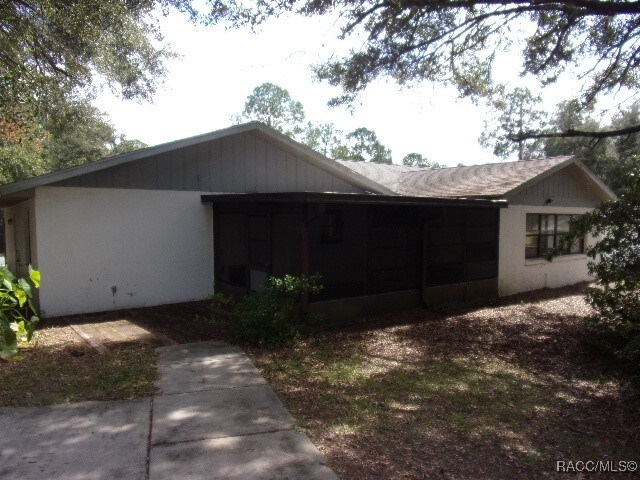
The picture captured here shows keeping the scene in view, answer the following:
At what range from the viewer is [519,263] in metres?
12.4

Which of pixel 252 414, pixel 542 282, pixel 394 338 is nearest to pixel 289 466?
pixel 252 414

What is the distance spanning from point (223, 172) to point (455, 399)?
7.34 meters

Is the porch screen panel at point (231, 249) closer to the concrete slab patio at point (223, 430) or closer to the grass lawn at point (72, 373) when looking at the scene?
the grass lawn at point (72, 373)

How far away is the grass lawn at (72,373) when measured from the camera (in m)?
4.77

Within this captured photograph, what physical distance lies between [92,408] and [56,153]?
3100cm

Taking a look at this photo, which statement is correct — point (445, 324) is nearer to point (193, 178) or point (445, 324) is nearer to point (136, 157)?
point (193, 178)

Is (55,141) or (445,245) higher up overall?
(55,141)

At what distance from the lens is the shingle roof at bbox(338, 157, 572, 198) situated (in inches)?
454

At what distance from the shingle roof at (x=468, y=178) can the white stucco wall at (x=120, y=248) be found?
241 inches

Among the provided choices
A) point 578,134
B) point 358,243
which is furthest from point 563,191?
point 358,243

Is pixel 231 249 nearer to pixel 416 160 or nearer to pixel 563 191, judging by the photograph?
pixel 563 191

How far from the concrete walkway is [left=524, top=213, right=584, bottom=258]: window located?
10313mm

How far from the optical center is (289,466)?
132 inches


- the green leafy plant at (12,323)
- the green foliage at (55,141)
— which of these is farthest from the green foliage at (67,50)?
the green leafy plant at (12,323)
